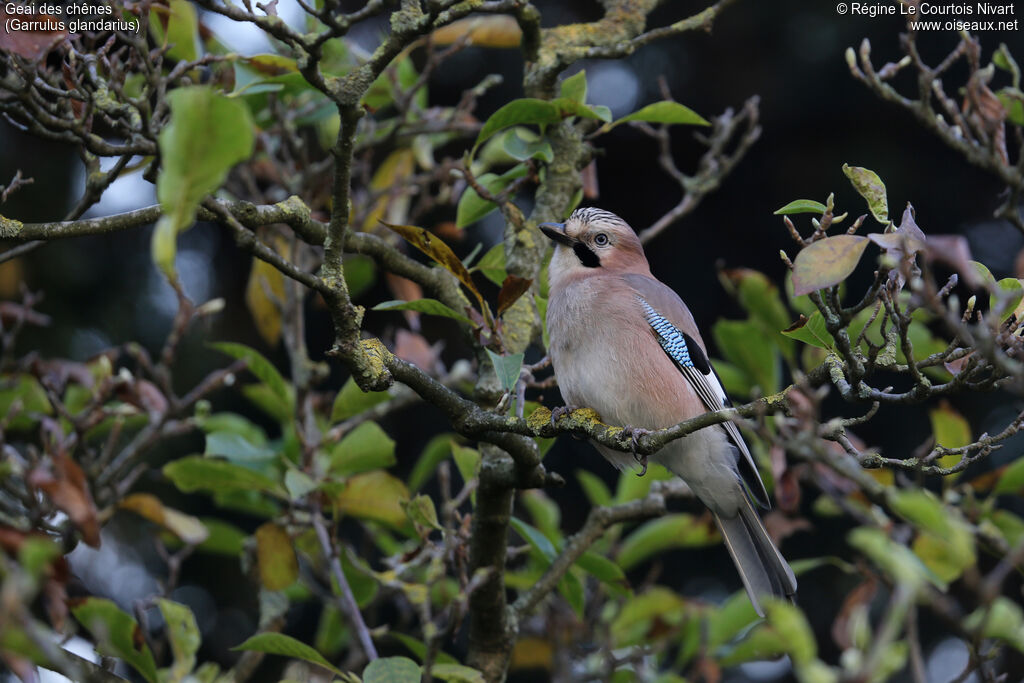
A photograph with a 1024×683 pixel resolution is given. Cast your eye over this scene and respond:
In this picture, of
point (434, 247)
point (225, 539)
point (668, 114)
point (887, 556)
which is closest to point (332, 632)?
point (225, 539)

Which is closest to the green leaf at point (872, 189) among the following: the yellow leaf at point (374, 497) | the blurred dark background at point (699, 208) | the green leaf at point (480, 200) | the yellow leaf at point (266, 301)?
the green leaf at point (480, 200)

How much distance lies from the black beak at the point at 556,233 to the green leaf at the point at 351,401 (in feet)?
2.60

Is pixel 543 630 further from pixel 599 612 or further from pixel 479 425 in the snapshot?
pixel 479 425

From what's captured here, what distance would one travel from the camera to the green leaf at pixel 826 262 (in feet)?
6.20

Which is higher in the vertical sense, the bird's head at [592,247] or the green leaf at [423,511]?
the bird's head at [592,247]

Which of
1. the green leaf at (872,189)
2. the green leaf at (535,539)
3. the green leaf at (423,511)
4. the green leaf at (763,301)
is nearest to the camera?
the green leaf at (872,189)

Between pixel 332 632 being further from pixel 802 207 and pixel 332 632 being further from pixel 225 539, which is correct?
pixel 802 207

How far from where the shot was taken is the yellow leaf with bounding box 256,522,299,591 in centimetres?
323

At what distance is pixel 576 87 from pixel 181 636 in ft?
6.73

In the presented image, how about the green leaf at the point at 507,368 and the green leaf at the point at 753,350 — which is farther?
the green leaf at the point at 753,350

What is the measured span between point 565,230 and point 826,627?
354 centimetres

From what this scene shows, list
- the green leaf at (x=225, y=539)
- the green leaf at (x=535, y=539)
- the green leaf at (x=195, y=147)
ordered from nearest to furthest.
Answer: the green leaf at (x=195, y=147) < the green leaf at (x=535, y=539) < the green leaf at (x=225, y=539)

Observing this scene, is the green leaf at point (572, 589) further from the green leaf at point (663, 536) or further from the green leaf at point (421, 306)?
the green leaf at point (421, 306)

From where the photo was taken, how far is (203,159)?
1311 millimetres
